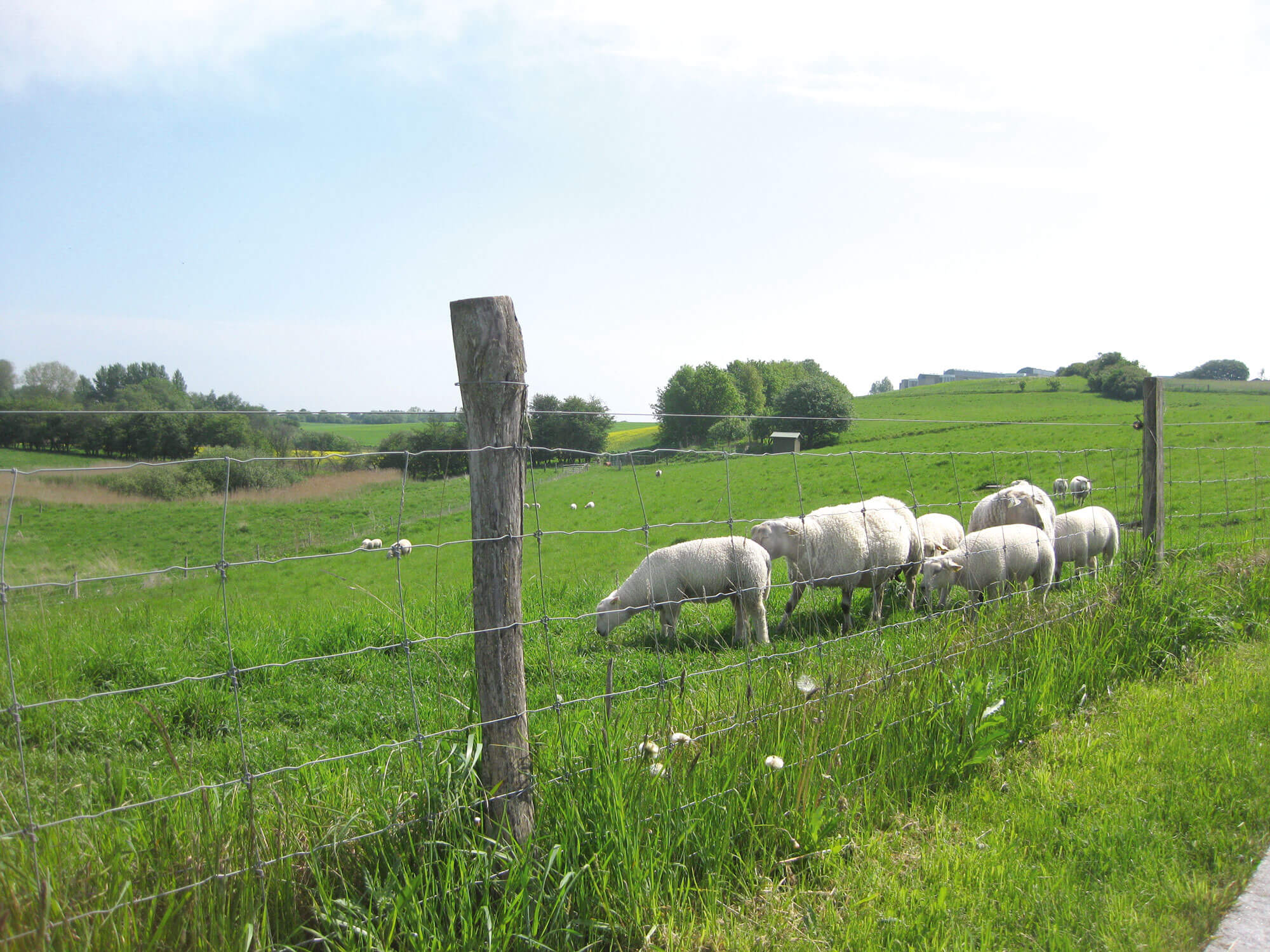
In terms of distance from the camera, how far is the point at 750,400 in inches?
4405

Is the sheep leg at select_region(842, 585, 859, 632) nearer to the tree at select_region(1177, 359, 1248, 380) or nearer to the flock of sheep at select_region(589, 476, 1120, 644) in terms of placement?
the flock of sheep at select_region(589, 476, 1120, 644)

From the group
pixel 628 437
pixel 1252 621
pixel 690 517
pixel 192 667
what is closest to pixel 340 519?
pixel 690 517

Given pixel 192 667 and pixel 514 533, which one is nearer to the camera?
pixel 514 533

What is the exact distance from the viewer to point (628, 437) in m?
81.4

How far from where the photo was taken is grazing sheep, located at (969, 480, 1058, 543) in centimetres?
1044

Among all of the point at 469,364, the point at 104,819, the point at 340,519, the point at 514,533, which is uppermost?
the point at 469,364

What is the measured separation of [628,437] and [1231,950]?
258ft

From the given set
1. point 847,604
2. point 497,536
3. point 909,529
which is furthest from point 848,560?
point 497,536

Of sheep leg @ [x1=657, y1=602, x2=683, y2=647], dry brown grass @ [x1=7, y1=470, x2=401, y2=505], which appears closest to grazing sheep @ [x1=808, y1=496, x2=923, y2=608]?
sheep leg @ [x1=657, y1=602, x2=683, y2=647]

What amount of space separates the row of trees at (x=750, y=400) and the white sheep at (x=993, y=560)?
35.4 meters

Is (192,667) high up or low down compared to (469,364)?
down

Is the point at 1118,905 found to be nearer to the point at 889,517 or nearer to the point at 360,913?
the point at 360,913

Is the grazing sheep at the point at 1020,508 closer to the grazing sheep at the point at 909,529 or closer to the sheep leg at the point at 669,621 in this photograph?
the grazing sheep at the point at 909,529

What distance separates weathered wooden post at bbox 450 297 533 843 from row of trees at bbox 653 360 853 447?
41.9 metres
